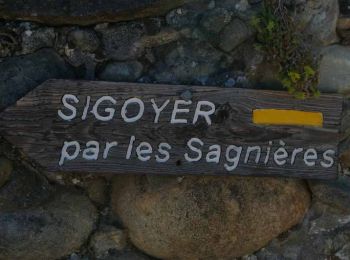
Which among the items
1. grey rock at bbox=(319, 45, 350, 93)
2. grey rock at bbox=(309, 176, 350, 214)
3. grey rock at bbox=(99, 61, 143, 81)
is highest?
grey rock at bbox=(319, 45, 350, 93)

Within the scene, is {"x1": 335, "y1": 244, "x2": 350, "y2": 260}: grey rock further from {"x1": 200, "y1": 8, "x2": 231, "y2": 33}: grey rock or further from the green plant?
{"x1": 200, "y1": 8, "x2": 231, "y2": 33}: grey rock

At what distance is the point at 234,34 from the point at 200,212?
57 centimetres

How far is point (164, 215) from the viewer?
5.98 feet

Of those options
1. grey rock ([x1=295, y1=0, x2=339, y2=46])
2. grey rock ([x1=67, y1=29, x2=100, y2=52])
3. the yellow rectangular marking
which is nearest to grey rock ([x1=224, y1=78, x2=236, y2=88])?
the yellow rectangular marking

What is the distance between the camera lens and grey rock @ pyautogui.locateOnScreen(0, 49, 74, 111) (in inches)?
66.3

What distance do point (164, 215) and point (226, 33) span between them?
0.60m

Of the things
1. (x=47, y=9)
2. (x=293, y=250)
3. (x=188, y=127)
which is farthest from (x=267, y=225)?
(x=47, y=9)

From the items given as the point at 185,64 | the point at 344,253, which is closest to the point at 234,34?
the point at 185,64

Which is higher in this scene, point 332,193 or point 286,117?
point 286,117

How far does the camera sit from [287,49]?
5.75 feet

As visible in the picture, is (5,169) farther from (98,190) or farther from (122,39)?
(122,39)

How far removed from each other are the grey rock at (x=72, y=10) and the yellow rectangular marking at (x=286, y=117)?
456 mm

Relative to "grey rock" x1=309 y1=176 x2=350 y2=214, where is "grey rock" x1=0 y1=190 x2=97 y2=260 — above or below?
below

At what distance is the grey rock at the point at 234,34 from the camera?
1.78m
